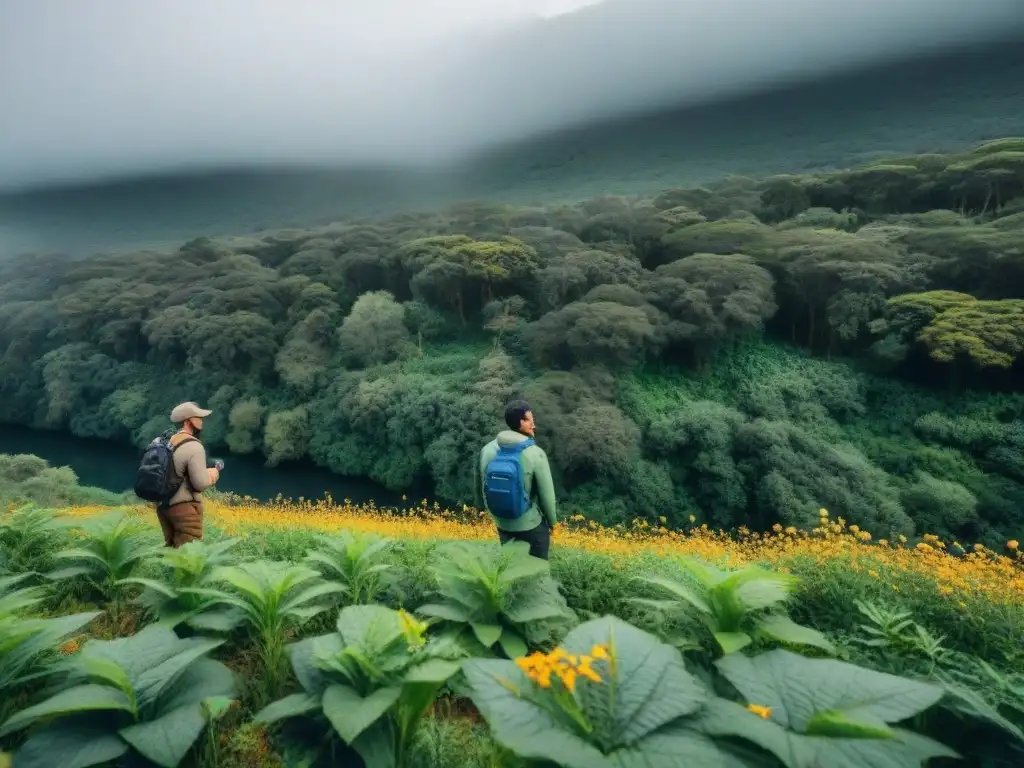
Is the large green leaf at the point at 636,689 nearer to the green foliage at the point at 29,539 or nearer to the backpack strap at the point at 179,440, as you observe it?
the backpack strap at the point at 179,440

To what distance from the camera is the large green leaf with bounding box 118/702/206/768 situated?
1.36 metres

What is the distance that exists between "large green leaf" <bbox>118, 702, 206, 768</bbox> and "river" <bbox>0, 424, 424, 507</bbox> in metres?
12.2

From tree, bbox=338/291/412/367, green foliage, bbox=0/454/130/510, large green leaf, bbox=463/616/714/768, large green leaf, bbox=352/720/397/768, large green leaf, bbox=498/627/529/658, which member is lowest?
green foliage, bbox=0/454/130/510

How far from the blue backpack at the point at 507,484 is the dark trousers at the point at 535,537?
0.13 metres

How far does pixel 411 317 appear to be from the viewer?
1767 cm

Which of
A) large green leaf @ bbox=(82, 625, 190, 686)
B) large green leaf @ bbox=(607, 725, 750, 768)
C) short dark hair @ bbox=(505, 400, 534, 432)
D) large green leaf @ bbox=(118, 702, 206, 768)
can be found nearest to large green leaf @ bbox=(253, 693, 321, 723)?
large green leaf @ bbox=(118, 702, 206, 768)

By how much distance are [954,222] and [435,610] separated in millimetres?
19531

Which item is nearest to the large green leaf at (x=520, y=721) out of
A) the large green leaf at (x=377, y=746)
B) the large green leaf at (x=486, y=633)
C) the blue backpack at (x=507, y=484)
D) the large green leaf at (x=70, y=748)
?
the large green leaf at (x=377, y=746)

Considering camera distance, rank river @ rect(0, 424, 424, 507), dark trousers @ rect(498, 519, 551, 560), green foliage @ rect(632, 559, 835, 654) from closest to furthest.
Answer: green foliage @ rect(632, 559, 835, 654)
dark trousers @ rect(498, 519, 551, 560)
river @ rect(0, 424, 424, 507)

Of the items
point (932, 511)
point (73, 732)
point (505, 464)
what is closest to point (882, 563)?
point (505, 464)

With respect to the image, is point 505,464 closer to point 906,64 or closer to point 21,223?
point 21,223

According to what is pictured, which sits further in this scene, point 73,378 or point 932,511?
point 73,378

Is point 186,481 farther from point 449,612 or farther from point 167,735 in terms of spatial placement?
point 167,735

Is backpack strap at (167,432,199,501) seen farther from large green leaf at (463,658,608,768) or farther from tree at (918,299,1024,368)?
tree at (918,299,1024,368)
